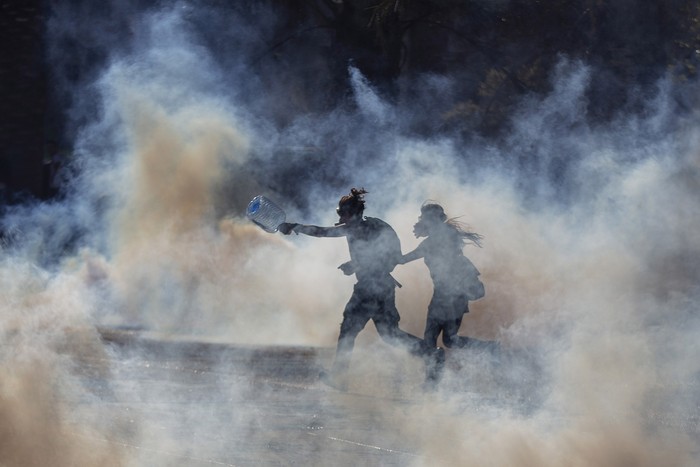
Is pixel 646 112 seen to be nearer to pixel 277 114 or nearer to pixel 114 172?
pixel 277 114

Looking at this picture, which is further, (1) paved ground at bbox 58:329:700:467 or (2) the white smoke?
(2) the white smoke

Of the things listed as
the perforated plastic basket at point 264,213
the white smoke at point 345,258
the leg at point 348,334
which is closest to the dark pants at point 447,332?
the white smoke at point 345,258

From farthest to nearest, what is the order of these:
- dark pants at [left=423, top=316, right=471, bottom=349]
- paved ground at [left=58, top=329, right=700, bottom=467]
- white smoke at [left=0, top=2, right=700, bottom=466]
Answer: dark pants at [left=423, top=316, right=471, bottom=349], white smoke at [left=0, top=2, right=700, bottom=466], paved ground at [left=58, top=329, right=700, bottom=467]

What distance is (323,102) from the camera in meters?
18.8

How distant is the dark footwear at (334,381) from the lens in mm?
8656

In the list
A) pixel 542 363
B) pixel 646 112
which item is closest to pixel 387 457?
pixel 542 363

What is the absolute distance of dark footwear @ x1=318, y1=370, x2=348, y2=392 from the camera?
341 inches

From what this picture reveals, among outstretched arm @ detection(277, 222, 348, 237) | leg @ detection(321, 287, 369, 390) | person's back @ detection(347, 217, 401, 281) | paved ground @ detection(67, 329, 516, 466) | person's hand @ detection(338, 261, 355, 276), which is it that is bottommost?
paved ground @ detection(67, 329, 516, 466)

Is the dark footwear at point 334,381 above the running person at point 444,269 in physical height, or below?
below

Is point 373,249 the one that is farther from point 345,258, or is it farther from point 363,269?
point 345,258

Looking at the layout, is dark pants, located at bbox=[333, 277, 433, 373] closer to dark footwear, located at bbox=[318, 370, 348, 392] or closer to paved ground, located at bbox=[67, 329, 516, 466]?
dark footwear, located at bbox=[318, 370, 348, 392]

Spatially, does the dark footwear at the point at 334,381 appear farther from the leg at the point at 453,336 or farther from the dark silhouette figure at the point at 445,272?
the leg at the point at 453,336

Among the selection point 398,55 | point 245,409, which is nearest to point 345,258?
point 245,409

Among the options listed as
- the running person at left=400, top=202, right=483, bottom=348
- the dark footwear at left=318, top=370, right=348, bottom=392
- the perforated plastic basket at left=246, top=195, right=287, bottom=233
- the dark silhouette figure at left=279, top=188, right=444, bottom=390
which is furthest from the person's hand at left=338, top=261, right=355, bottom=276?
the dark footwear at left=318, top=370, right=348, bottom=392
